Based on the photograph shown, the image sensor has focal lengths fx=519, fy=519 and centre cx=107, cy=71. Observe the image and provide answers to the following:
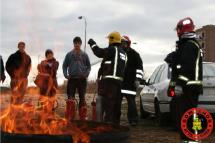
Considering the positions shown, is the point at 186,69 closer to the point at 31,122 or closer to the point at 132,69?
the point at 31,122

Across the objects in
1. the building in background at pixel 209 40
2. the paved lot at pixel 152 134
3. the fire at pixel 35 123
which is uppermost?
the building in background at pixel 209 40

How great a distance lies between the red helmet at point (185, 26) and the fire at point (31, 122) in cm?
208

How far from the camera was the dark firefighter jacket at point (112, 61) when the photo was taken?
9.77 m

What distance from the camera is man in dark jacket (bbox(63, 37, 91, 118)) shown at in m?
12.6

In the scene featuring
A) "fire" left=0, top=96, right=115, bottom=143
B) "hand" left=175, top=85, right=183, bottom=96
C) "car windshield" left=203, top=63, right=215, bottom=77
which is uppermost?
"car windshield" left=203, top=63, right=215, bottom=77

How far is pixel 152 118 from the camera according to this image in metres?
15.3

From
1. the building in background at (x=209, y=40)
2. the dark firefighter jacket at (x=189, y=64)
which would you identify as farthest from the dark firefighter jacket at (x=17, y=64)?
the building in background at (x=209, y=40)

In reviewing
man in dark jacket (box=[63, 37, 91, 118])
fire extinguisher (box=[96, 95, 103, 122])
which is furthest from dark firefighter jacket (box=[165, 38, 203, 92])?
man in dark jacket (box=[63, 37, 91, 118])

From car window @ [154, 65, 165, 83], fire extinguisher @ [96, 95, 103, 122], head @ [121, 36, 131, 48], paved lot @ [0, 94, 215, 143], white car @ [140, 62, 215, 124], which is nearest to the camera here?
paved lot @ [0, 94, 215, 143]

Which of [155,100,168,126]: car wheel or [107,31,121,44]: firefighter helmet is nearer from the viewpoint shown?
[107,31,121,44]: firefighter helmet

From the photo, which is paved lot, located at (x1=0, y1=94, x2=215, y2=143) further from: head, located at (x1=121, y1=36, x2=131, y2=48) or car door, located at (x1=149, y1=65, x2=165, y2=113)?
head, located at (x1=121, y1=36, x2=131, y2=48)

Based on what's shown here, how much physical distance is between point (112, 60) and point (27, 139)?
3.63 m

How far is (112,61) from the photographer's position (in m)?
9.80

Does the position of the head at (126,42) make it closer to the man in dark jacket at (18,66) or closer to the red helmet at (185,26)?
the man in dark jacket at (18,66)
